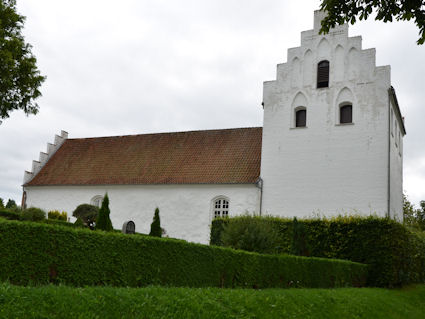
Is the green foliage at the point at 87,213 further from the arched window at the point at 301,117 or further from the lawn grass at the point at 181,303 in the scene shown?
the lawn grass at the point at 181,303

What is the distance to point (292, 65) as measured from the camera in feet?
82.7

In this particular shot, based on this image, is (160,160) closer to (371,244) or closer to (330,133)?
(330,133)

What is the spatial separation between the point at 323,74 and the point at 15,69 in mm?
15587

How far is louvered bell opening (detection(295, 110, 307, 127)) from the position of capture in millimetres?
24755

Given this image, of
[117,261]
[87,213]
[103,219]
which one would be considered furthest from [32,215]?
[117,261]

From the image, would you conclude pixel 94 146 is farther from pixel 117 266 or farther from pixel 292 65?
pixel 117 266

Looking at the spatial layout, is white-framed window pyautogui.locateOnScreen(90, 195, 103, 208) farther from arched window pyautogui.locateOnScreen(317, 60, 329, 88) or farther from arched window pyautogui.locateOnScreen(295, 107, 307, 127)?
arched window pyautogui.locateOnScreen(317, 60, 329, 88)

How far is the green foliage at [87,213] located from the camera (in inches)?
1029

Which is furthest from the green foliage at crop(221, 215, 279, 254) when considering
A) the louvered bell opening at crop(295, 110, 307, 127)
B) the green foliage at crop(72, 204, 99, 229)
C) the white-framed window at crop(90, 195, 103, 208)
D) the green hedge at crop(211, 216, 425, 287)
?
the white-framed window at crop(90, 195, 103, 208)

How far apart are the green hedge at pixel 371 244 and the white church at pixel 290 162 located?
144 inches

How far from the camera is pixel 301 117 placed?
2494 centimetres

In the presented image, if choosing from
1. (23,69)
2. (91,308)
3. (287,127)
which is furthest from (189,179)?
(91,308)

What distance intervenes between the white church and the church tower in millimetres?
50

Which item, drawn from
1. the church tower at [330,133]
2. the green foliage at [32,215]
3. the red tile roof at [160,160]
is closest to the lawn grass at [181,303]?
the church tower at [330,133]
